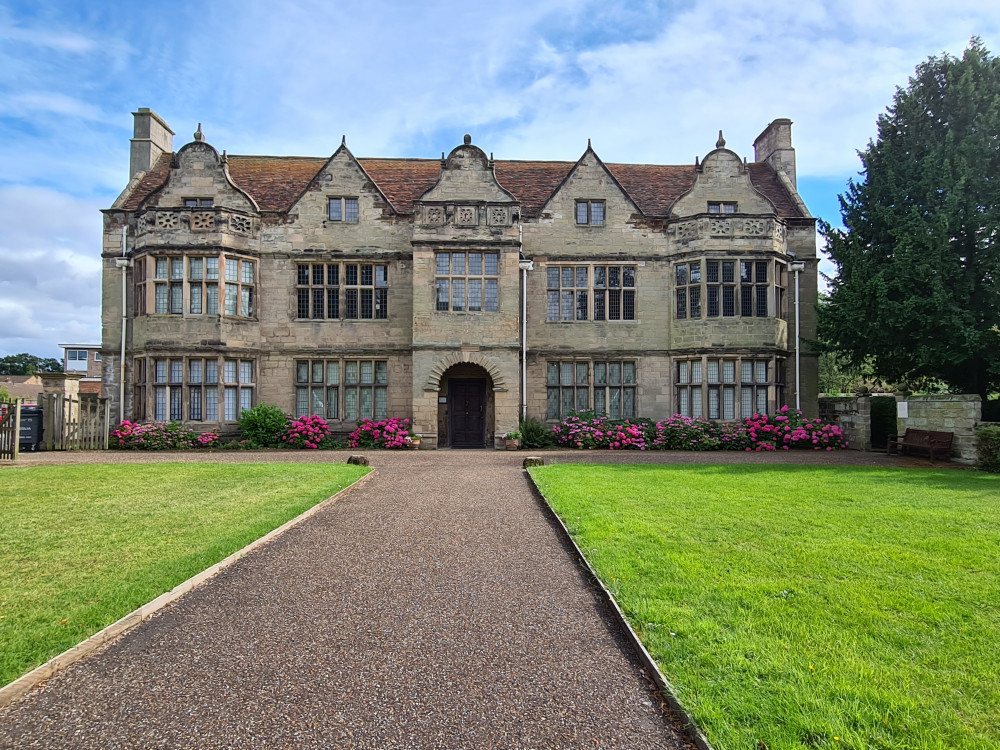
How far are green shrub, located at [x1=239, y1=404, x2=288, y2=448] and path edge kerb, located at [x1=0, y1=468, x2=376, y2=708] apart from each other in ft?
45.2

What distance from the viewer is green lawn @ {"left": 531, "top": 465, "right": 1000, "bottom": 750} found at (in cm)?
356

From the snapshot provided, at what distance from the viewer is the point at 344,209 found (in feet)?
75.4

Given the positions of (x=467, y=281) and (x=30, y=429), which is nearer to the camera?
(x=30, y=429)

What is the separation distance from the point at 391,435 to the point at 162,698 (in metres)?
17.3

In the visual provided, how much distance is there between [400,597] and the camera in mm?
6023

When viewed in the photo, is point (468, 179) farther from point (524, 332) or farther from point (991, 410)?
point (991, 410)

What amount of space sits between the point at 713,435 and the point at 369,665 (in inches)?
741

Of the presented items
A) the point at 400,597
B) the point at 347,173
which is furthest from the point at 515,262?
the point at 400,597

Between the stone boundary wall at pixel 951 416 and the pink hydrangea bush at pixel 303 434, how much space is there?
18672 mm

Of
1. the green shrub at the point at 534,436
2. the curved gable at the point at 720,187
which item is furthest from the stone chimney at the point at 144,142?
the curved gable at the point at 720,187

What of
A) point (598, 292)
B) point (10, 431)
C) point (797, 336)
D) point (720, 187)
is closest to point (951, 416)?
point (797, 336)

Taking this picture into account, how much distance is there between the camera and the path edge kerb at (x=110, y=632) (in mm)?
3943

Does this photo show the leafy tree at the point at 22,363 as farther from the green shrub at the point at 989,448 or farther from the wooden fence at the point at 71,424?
the green shrub at the point at 989,448

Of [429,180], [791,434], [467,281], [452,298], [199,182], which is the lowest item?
[791,434]
